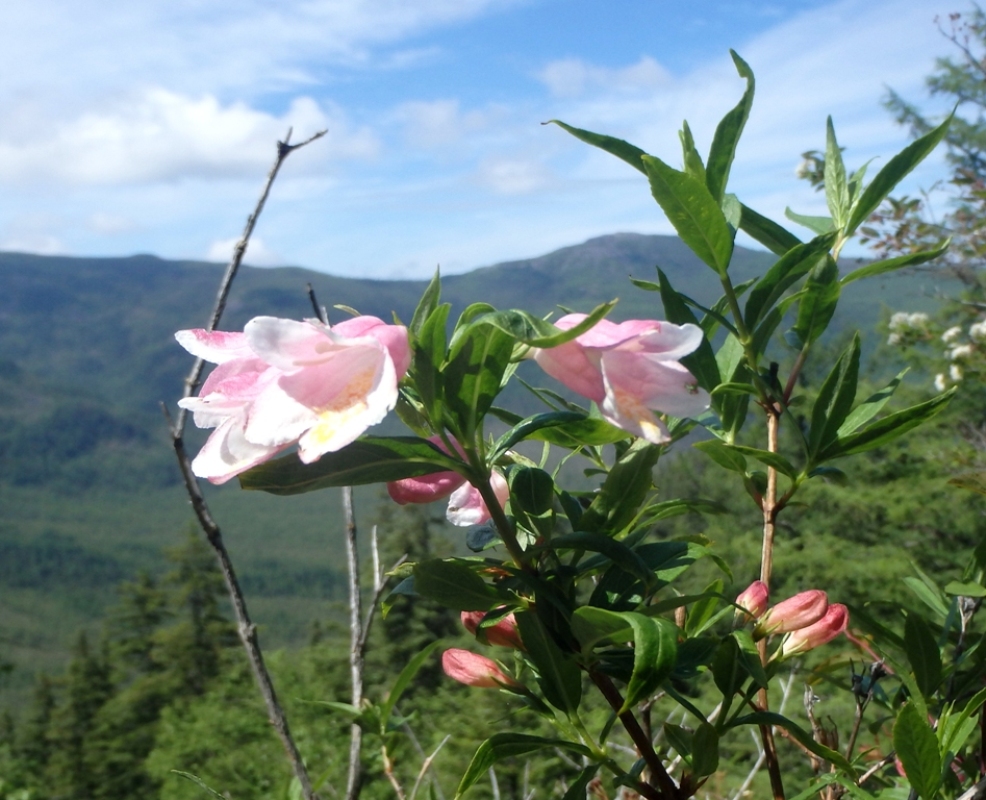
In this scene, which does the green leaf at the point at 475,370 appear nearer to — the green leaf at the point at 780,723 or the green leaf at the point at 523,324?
the green leaf at the point at 523,324

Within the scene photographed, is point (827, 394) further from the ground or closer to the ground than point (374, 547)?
further from the ground

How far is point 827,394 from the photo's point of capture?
0.95 m

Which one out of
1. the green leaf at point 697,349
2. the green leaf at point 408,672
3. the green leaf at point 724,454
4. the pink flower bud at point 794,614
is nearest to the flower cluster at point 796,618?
the pink flower bud at point 794,614

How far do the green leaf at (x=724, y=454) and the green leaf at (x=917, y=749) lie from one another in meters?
0.29

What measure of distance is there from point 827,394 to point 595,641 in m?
0.39

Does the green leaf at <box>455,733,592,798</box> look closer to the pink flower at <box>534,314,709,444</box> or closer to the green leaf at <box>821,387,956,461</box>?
the pink flower at <box>534,314,709,444</box>

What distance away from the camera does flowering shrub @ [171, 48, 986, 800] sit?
2.33 ft

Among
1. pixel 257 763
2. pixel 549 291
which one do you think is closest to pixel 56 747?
pixel 257 763

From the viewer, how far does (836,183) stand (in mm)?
1075

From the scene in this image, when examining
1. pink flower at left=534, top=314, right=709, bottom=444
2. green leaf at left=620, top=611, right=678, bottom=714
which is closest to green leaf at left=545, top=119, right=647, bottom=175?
pink flower at left=534, top=314, right=709, bottom=444

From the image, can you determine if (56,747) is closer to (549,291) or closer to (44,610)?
(44,610)

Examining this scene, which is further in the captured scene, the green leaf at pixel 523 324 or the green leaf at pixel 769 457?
the green leaf at pixel 769 457

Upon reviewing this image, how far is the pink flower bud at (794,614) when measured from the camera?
96 cm

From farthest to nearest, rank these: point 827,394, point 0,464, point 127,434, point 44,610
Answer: point 127,434 → point 0,464 → point 44,610 → point 827,394
